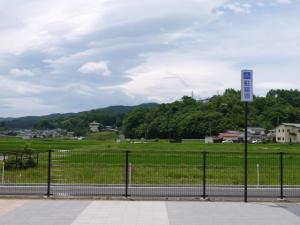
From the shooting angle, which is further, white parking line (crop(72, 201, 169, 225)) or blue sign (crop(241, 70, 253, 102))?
blue sign (crop(241, 70, 253, 102))

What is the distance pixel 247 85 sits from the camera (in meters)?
15.0

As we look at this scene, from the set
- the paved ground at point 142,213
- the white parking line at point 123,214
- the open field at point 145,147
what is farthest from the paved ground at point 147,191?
the open field at point 145,147

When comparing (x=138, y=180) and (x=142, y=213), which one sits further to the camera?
(x=138, y=180)

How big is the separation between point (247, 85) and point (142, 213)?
16.5 ft

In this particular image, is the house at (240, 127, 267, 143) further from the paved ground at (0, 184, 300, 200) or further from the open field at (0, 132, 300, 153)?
the paved ground at (0, 184, 300, 200)

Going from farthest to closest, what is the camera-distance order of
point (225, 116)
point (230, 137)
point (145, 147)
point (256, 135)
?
point (225, 116)
point (256, 135)
point (230, 137)
point (145, 147)

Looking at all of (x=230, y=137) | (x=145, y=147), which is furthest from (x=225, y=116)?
(x=145, y=147)

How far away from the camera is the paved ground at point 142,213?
11.4 meters

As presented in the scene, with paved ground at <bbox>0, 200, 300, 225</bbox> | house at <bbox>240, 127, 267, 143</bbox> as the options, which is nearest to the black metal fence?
paved ground at <bbox>0, 200, 300, 225</bbox>

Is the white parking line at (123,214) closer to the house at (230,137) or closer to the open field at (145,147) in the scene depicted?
the open field at (145,147)

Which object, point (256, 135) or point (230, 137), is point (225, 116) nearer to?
point (256, 135)

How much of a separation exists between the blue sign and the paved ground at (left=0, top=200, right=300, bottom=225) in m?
3.06

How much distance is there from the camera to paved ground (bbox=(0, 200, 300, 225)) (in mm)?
11375

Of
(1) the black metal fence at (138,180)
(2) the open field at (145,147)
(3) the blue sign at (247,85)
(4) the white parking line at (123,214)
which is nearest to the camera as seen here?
(4) the white parking line at (123,214)
